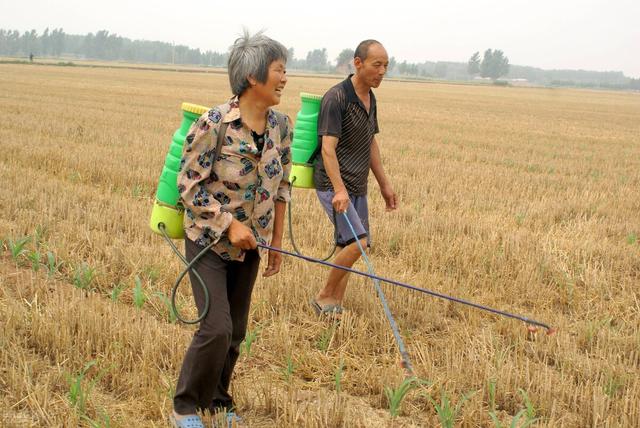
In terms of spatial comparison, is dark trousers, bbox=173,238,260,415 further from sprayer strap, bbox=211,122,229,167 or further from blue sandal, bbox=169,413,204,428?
sprayer strap, bbox=211,122,229,167

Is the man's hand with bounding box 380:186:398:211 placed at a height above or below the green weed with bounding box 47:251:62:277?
above

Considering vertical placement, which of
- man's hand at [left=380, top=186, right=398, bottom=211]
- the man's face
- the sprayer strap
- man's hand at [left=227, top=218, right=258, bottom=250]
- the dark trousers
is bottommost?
the dark trousers

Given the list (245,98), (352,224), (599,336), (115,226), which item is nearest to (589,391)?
(599,336)

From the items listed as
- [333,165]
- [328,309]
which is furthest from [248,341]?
[333,165]

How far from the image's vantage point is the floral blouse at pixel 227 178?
293cm

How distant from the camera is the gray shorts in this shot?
4.66m

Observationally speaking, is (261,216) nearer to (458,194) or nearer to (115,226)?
(115,226)

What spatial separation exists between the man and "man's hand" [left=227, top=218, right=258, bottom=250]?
1.49 m

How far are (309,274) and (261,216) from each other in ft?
8.05

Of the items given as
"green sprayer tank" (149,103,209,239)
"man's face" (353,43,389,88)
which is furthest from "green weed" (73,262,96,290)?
"man's face" (353,43,389,88)

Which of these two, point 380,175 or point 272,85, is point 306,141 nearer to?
point 380,175

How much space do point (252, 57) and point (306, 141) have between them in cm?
173

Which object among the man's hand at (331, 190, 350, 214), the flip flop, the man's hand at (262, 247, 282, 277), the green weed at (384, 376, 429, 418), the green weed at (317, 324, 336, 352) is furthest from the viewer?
the flip flop

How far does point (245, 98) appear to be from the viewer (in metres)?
3.05
